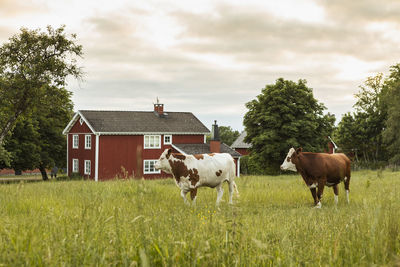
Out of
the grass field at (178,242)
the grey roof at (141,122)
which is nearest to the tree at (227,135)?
the grey roof at (141,122)

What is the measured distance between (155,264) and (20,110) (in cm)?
3186

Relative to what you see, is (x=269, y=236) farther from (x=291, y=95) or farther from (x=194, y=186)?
(x=291, y=95)

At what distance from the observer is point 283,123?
4056 cm

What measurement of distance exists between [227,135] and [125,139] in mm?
72346

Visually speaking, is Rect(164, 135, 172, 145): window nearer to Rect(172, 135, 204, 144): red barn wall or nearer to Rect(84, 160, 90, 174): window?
Rect(172, 135, 204, 144): red barn wall

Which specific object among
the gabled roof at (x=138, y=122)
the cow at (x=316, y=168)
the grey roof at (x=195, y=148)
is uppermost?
the gabled roof at (x=138, y=122)

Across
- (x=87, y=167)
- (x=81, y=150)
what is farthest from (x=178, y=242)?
(x=81, y=150)

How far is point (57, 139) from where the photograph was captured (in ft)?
168

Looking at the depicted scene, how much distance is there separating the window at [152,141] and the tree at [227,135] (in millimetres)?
64694

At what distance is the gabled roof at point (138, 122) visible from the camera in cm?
4181

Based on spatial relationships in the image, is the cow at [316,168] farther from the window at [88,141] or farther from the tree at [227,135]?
the tree at [227,135]

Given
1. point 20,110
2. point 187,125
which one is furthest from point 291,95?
point 20,110

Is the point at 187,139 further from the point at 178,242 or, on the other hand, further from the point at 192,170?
the point at 178,242

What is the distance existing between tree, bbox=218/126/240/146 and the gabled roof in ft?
199
